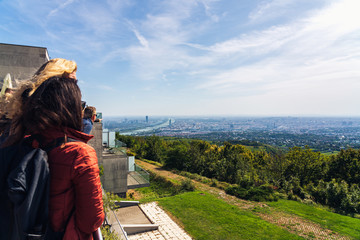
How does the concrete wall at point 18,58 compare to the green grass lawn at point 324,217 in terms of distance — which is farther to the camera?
the green grass lawn at point 324,217

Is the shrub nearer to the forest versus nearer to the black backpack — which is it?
the forest

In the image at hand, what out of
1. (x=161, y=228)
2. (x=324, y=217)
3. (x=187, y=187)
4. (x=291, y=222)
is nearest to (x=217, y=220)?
(x=161, y=228)

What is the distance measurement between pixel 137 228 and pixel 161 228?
3.65 feet

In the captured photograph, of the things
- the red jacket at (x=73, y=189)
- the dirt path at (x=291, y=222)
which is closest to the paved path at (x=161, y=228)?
the dirt path at (x=291, y=222)

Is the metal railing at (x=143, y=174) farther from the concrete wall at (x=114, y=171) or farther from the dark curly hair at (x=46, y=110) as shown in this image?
the dark curly hair at (x=46, y=110)

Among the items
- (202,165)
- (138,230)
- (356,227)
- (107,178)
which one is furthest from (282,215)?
(202,165)

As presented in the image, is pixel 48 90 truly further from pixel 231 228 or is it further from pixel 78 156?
pixel 231 228

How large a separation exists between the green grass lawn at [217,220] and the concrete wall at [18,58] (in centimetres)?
861

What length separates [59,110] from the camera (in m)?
1.10

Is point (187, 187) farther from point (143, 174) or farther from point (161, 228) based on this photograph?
point (161, 228)

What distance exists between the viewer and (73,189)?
110cm

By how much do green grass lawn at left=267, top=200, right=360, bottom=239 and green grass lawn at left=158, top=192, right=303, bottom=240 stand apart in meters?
2.66

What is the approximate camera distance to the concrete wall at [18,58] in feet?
20.2

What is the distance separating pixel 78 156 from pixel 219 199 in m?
13.4
